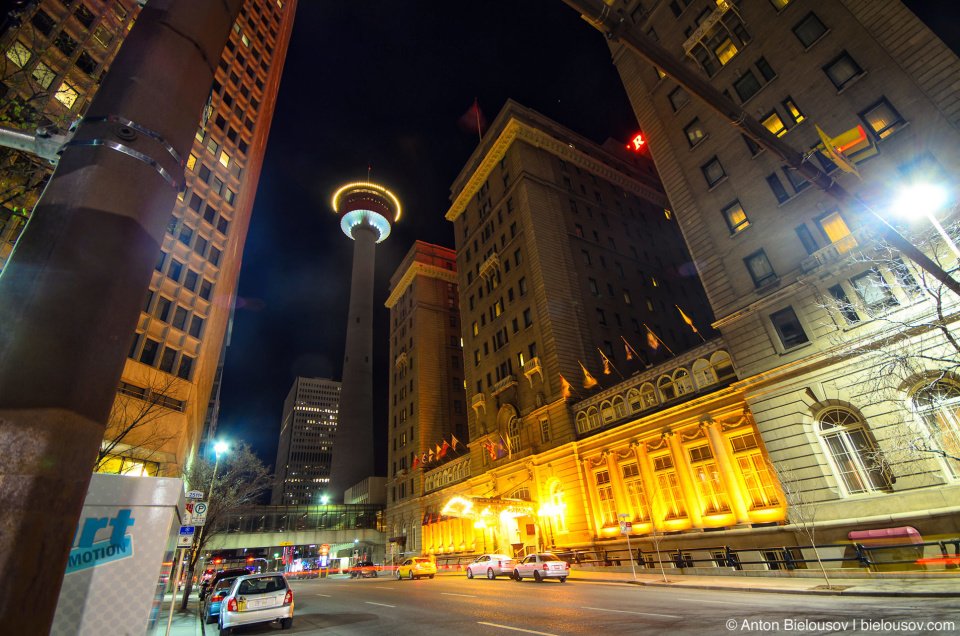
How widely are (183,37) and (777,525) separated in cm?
2798

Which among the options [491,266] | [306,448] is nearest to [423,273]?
[491,266]

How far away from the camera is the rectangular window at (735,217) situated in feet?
86.3

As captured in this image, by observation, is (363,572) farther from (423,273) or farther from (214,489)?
(423,273)

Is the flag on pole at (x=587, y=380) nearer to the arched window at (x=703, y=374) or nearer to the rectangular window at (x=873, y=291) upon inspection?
the arched window at (x=703, y=374)

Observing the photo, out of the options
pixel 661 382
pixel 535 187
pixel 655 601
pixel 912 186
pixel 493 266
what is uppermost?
→ pixel 535 187

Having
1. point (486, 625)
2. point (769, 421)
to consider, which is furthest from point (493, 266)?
point (486, 625)

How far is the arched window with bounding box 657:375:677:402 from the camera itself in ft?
94.4

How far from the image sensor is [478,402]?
47.7 meters

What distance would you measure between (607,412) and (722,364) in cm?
937

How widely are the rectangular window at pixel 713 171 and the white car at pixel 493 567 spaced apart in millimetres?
28078

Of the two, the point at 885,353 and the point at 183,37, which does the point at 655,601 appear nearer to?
the point at 885,353

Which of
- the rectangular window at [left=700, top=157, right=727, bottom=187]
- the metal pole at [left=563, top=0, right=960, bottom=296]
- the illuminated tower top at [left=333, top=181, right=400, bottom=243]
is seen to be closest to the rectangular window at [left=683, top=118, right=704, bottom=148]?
the rectangular window at [left=700, top=157, right=727, bottom=187]

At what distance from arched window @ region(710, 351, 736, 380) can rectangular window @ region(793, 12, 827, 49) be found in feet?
58.8

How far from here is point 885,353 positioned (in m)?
16.2
